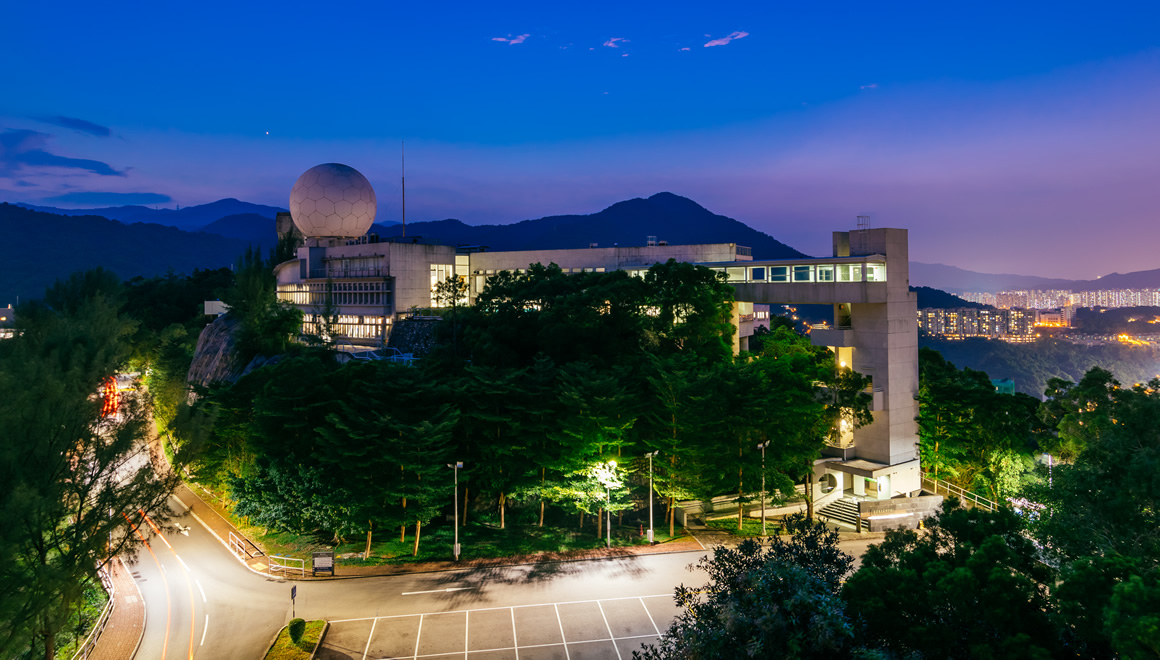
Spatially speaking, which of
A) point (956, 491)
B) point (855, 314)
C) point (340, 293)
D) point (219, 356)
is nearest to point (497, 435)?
point (855, 314)

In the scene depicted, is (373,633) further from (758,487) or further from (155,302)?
(155,302)

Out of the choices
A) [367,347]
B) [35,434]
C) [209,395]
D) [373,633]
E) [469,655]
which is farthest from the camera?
[367,347]

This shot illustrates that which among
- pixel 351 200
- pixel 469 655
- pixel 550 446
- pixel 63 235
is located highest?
pixel 63 235

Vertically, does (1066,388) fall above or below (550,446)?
above

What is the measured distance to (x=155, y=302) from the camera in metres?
81.9

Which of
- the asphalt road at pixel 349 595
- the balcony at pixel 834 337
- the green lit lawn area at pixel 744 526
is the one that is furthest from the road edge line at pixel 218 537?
the balcony at pixel 834 337

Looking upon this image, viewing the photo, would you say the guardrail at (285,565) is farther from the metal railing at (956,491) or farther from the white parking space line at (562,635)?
the metal railing at (956,491)

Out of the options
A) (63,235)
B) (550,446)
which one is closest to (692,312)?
(550,446)

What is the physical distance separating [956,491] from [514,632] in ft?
101

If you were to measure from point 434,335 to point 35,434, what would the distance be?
29.1m

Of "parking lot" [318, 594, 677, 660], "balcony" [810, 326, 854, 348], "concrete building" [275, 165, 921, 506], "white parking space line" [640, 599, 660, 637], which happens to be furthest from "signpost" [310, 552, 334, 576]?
"balcony" [810, 326, 854, 348]

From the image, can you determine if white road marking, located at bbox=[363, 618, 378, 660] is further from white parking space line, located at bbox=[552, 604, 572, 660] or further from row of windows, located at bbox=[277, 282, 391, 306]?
row of windows, located at bbox=[277, 282, 391, 306]

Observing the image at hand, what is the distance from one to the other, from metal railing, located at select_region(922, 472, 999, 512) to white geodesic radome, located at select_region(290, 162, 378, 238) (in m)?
52.9

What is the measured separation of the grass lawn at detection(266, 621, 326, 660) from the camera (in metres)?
20.8
